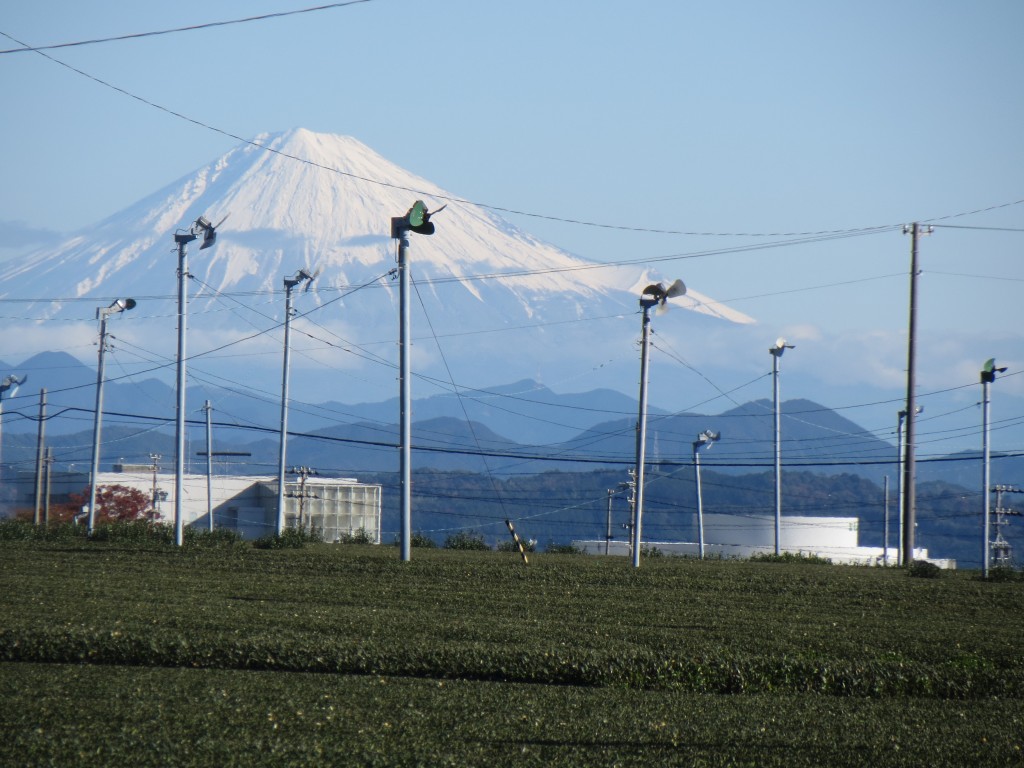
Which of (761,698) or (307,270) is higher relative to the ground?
(307,270)

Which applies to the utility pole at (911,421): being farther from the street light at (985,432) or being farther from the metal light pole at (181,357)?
the metal light pole at (181,357)

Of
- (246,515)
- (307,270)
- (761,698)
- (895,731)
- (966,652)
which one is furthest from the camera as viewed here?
(246,515)

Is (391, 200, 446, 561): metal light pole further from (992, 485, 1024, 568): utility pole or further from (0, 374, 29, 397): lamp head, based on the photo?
(992, 485, 1024, 568): utility pole

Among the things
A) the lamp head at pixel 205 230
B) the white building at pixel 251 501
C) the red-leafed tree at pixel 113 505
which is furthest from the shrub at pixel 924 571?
the white building at pixel 251 501

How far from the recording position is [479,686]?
1836cm

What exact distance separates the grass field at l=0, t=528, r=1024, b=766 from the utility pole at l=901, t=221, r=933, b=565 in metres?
17.0

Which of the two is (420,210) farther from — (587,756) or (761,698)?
(587,756)

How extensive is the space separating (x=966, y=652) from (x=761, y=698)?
5784 mm

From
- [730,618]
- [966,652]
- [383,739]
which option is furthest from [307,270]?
[383,739]

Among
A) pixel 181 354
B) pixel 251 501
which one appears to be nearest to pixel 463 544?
pixel 181 354

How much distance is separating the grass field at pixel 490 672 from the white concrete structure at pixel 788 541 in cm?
6225

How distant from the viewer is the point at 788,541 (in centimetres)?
9512

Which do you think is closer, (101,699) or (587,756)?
(587,756)

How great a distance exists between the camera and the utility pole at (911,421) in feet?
163
